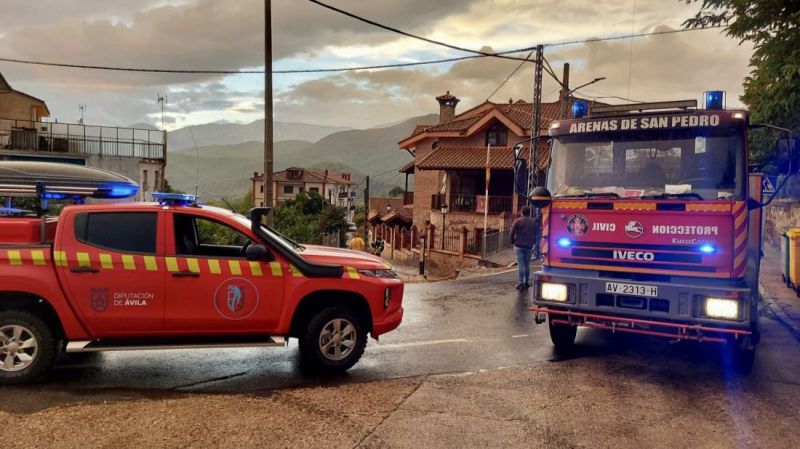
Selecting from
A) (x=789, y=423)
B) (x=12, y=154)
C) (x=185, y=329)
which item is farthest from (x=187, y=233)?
(x=12, y=154)

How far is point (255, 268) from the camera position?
576cm

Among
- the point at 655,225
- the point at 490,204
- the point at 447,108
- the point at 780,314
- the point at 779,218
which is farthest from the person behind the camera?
the point at 447,108

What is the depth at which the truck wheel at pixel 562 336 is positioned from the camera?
23.3 feet

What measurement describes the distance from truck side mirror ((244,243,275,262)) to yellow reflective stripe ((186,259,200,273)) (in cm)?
49

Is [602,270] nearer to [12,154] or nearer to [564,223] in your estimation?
[564,223]

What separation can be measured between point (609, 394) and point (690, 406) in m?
0.71

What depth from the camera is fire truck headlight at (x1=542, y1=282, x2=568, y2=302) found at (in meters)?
6.48

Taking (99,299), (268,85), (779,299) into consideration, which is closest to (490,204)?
(268,85)

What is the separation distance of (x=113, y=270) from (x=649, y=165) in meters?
5.82

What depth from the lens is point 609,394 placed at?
5.51 meters

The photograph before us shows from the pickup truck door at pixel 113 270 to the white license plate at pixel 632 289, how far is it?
4.71 metres

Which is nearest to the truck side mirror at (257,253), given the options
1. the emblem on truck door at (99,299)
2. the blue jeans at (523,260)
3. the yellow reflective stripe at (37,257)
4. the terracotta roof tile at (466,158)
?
the emblem on truck door at (99,299)

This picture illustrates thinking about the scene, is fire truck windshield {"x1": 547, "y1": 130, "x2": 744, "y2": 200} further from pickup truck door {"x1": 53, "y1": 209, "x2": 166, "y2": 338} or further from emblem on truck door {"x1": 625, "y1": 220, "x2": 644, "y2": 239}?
pickup truck door {"x1": 53, "y1": 209, "x2": 166, "y2": 338}

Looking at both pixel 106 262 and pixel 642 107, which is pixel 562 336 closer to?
pixel 642 107
